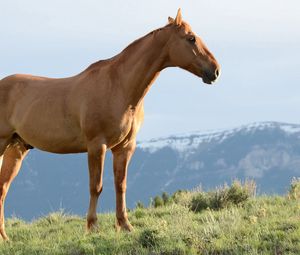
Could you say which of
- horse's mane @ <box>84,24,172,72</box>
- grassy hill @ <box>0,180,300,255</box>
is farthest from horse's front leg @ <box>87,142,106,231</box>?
horse's mane @ <box>84,24,172,72</box>

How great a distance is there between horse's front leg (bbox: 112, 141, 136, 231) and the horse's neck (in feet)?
2.40

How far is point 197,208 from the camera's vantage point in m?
13.3

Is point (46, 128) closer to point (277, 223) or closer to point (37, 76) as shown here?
point (37, 76)

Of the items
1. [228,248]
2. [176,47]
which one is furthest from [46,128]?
[228,248]

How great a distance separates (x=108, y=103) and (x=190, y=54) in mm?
1338

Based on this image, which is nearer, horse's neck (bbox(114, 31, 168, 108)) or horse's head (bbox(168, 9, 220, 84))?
horse's head (bbox(168, 9, 220, 84))

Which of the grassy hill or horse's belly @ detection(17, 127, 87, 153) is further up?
horse's belly @ detection(17, 127, 87, 153)

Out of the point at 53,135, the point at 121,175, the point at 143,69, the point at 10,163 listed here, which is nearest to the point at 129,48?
the point at 143,69

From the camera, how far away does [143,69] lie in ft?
33.0

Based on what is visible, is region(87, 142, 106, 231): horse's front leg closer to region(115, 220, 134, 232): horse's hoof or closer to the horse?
the horse

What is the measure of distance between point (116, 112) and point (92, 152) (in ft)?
2.13

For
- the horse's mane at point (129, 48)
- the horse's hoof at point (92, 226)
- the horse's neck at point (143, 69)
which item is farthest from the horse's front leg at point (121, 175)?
the horse's mane at point (129, 48)

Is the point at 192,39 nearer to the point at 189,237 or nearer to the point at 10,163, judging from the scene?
the point at 189,237

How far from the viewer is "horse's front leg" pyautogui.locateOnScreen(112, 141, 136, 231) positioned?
33.6 ft
